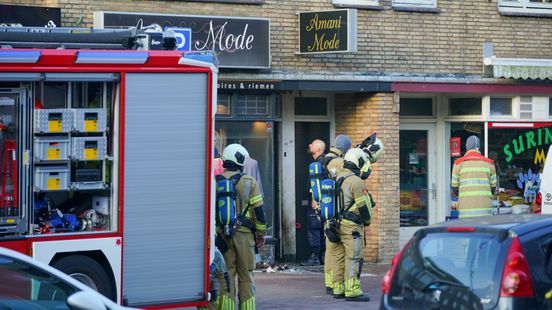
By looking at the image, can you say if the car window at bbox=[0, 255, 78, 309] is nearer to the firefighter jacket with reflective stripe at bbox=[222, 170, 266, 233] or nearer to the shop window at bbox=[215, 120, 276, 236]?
the firefighter jacket with reflective stripe at bbox=[222, 170, 266, 233]

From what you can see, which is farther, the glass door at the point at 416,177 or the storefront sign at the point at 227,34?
the glass door at the point at 416,177

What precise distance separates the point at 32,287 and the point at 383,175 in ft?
37.7

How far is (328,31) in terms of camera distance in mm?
16609

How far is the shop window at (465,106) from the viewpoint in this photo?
18.8 metres

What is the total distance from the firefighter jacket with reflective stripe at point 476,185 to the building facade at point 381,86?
3150 mm

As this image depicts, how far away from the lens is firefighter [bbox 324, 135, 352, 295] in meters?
13.9

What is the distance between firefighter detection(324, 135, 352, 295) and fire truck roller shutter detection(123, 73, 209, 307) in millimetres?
3040

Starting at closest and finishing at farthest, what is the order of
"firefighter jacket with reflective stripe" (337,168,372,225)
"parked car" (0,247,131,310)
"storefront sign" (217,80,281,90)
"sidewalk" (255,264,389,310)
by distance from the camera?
1. "parked car" (0,247,131,310)
2. "sidewalk" (255,264,389,310)
3. "firefighter jacket with reflective stripe" (337,168,372,225)
4. "storefront sign" (217,80,281,90)

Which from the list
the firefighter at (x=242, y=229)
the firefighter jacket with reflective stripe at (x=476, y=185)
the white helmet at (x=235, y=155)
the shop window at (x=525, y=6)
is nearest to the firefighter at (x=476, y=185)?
the firefighter jacket with reflective stripe at (x=476, y=185)

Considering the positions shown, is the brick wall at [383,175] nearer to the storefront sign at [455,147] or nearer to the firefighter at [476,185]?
the storefront sign at [455,147]

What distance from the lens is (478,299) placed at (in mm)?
7570

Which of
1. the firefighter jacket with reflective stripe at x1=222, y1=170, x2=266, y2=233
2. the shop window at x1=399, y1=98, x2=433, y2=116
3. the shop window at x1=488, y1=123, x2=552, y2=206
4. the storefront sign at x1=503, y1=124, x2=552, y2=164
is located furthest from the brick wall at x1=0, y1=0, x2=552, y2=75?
the firefighter jacket with reflective stripe at x1=222, y1=170, x2=266, y2=233

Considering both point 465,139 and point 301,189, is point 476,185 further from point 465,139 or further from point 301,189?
point 465,139

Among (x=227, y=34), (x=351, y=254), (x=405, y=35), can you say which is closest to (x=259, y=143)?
(x=227, y=34)
